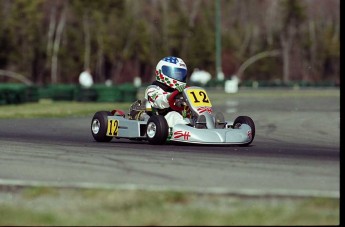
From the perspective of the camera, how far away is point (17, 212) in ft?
25.0

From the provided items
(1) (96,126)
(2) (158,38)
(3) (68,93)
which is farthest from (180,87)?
(2) (158,38)

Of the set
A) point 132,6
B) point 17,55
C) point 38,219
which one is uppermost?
point 132,6

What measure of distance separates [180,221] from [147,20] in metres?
98.9

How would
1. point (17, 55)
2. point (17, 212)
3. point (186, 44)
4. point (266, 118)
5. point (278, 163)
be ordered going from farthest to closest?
point (186, 44) → point (17, 55) → point (266, 118) → point (278, 163) → point (17, 212)

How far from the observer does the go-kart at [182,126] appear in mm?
13420

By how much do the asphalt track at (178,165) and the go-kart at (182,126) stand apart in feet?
0.52

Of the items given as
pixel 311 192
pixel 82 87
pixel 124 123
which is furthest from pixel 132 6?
pixel 311 192

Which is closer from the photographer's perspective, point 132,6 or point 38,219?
point 38,219

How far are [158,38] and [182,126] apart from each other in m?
86.9

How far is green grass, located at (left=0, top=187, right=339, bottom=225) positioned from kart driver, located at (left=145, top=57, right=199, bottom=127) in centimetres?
599

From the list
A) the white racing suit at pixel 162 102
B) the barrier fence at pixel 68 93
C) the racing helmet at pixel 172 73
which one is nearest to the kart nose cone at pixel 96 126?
the white racing suit at pixel 162 102

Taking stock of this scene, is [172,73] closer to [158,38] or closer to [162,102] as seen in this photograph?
[162,102]

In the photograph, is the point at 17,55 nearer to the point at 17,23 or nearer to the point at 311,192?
the point at 17,23

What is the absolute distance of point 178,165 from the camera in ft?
33.7
